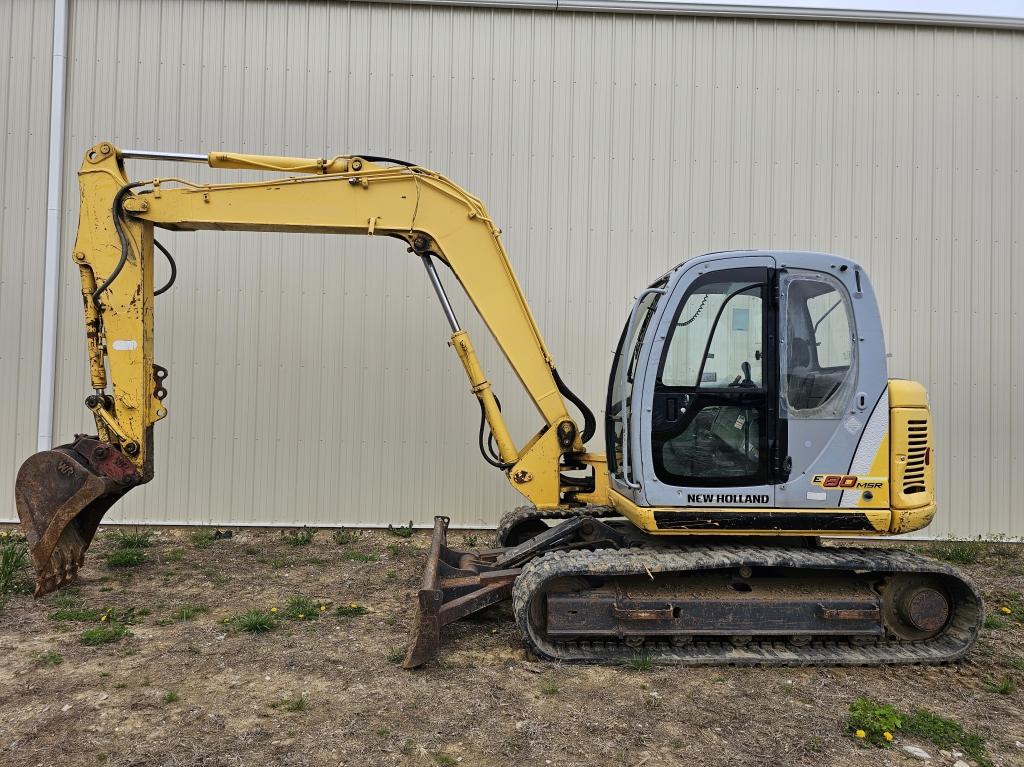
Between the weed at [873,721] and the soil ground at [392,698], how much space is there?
2.3 inches

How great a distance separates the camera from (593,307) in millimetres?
7938

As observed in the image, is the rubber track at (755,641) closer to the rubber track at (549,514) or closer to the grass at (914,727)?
the grass at (914,727)

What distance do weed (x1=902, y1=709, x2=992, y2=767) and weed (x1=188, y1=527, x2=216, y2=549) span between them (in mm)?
6890

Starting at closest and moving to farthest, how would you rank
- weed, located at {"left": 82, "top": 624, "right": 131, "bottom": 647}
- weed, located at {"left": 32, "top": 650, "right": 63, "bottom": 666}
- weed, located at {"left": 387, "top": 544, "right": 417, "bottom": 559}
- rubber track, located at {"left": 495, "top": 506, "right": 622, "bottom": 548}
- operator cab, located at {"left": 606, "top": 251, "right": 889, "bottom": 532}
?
1. weed, located at {"left": 32, "top": 650, "right": 63, "bottom": 666}
2. operator cab, located at {"left": 606, "top": 251, "right": 889, "bottom": 532}
3. weed, located at {"left": 82, "top": 624, "right": 131, "bottom": 647}
4. rubber track, located at {"left": 495, "top": 506, "right": 622, "bottom": 548}
5. weed, located at {"left": 387, "top": 544, "right": 417, "bottom": 559}

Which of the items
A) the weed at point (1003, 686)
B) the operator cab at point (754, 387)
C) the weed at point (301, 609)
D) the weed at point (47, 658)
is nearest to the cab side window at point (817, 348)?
the operator cab at point (754, 387)

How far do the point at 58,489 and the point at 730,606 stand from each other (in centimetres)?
530

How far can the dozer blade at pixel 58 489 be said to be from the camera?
491 centimetres

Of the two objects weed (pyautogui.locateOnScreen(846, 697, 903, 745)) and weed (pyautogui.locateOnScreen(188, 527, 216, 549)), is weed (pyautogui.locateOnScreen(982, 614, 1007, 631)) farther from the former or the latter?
weed (pyautogui.locateOnScreen(188, 527, 216, 549))

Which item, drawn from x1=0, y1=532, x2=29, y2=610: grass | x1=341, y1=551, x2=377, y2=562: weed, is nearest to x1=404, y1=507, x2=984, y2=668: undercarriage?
x1=341, y1=551, x2=377, y2=562: weed

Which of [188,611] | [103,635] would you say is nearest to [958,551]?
[188,611]

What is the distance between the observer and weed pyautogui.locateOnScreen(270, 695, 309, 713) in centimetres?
350

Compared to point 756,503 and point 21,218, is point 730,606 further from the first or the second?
point 21,218

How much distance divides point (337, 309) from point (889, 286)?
724cm

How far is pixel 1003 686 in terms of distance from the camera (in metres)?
3.93
